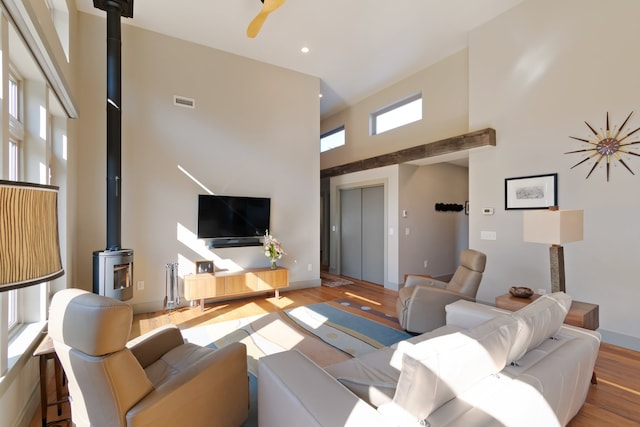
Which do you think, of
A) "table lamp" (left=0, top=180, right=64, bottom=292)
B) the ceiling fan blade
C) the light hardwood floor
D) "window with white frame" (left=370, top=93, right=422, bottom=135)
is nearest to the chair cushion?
"table lamp" (left=0, top=180, right=64, bottom=292)

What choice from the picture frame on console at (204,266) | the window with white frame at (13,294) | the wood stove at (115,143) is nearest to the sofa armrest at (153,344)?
the window with white frame at (13,294)

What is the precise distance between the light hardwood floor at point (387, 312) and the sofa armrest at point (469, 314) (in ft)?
2.56

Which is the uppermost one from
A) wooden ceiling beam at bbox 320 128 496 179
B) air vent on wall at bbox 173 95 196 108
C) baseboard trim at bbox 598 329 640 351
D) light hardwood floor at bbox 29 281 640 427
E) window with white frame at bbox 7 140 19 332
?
air vent on wall at bbox 173 95 196 108

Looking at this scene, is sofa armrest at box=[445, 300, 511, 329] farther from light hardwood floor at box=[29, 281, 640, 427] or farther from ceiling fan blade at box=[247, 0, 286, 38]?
ceiling fan blade at box=[247, 0, 286, 38]

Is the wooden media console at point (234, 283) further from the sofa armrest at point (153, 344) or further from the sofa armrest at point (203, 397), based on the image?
the sofa armrest at point (203, 397)

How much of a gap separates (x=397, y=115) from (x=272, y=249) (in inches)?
149

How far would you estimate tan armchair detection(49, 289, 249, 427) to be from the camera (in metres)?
1.19

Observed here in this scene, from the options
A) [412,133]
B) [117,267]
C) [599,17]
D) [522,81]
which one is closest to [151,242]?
[117,267]

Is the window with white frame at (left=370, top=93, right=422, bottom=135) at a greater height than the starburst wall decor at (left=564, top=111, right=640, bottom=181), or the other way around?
the window with white frame at (left=370, top=93, right=422, bottom=135)

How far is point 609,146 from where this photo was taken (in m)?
3.18

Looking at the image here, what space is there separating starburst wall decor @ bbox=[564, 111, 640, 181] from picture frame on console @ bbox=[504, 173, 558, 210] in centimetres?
35

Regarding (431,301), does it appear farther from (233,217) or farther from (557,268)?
(233,217)

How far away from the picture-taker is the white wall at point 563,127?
309cm

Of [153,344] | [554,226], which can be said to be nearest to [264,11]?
[153,344]
